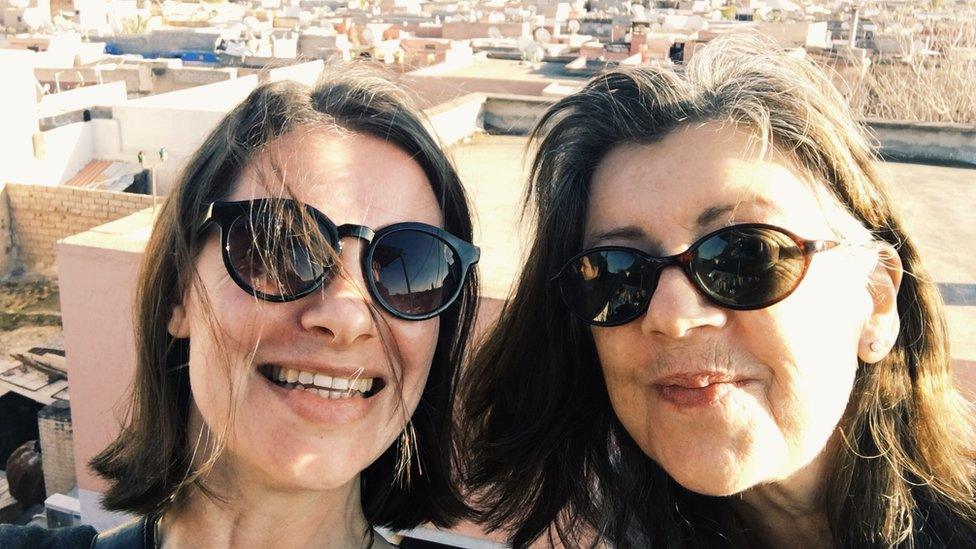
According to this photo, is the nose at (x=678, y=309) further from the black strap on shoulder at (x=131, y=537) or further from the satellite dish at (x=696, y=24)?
the satellite dish at (x=696, y=24)

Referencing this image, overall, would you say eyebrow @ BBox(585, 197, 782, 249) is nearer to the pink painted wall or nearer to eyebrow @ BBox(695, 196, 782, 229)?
eyebrow @ BBox(695, 196, 782, 229)

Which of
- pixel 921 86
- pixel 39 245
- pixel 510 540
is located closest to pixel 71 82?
pixel 39 245

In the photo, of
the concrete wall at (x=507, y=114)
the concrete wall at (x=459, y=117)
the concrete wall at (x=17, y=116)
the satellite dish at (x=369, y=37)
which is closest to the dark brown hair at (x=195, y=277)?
the concrete wall at (x=459, y=117)

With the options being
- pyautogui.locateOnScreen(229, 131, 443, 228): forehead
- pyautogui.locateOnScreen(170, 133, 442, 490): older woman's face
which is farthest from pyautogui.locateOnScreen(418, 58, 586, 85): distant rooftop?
pyautogui.locateOnScreen(170, 133, 442, 490): older woman's face

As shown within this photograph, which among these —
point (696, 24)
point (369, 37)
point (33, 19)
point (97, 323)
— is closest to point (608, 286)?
point (97, 323)

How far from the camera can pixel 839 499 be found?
1796 mm

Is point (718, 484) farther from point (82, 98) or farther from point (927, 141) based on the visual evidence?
point (82, 98)

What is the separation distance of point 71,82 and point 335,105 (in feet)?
63.5

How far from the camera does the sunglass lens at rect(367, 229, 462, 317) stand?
1.63 metres

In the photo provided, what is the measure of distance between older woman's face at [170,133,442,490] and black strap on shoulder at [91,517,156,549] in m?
0.25

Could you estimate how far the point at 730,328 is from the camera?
163 centimetres

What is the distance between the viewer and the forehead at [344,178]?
164 centimetres

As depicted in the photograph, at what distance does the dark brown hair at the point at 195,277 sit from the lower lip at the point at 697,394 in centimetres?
52

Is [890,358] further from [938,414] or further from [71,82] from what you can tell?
[71,82]
